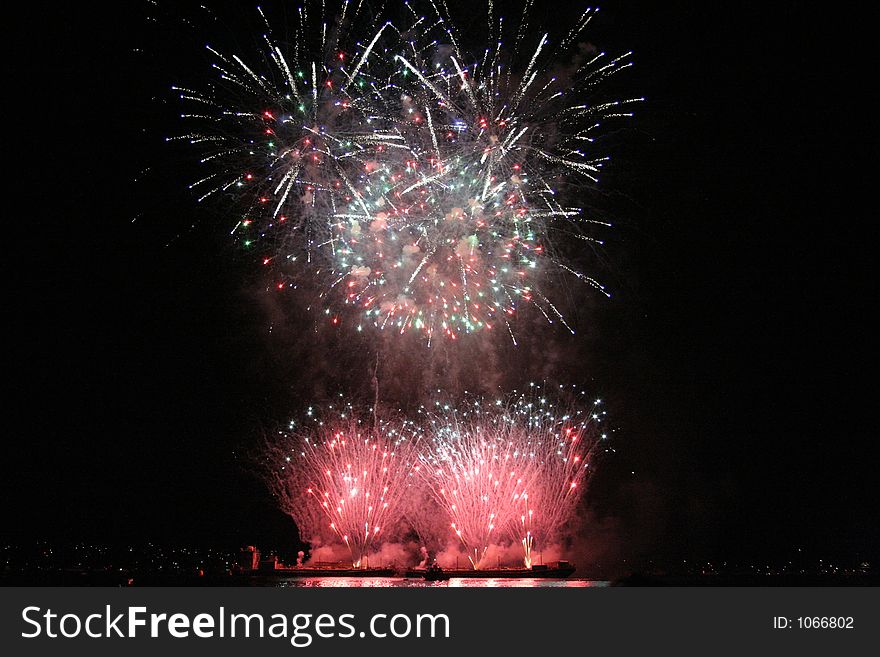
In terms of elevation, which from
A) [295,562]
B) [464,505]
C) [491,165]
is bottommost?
[295,562]

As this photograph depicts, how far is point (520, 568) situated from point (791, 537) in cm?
2301

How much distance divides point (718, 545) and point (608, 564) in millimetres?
10054

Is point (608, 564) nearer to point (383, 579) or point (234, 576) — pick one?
point (383, 579)

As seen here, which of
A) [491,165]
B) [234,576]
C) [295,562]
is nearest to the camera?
[491,165]

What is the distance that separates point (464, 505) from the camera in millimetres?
36906

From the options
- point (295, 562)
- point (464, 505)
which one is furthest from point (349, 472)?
point (295, 562)

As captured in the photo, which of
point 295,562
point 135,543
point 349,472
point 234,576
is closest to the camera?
point 349,472

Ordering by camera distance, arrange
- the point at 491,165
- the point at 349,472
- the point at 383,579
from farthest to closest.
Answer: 1. the point at 383,579
2. the point at 349,472
3. the point at 491,165
